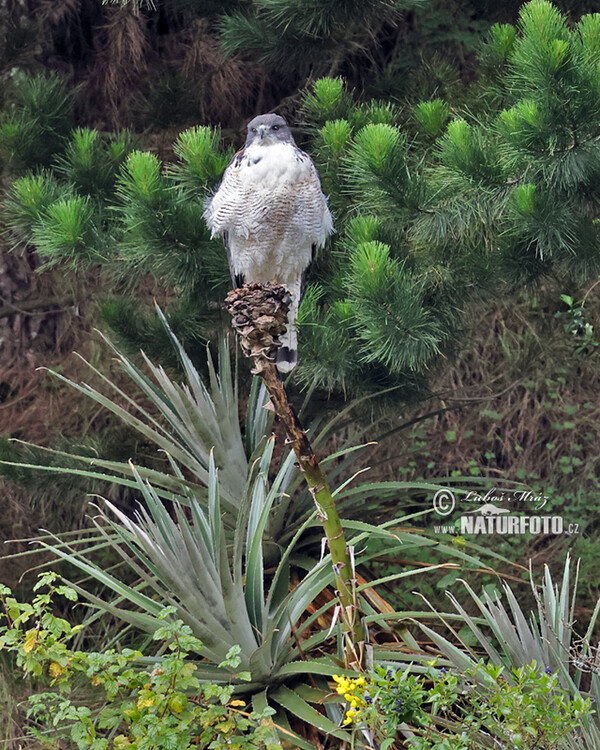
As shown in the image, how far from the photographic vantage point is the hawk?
2.92 m

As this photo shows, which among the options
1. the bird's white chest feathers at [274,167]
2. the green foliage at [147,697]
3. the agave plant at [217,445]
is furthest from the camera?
the bird's white chest feathers at [274,167]

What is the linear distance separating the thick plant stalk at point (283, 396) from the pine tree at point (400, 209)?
0.64m

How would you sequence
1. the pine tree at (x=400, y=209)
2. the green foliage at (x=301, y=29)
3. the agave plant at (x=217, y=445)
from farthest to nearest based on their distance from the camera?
the green foliage at (x=301, y=29) → the agave plant at (x=217, y=445) → the pine tree at (x=400, y=209)

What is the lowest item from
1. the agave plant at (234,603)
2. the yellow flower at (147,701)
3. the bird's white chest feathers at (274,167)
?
the agave plant at (234,603)

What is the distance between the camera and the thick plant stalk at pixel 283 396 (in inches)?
66.6

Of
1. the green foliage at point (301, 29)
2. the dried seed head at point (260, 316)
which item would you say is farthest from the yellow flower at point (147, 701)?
the green foliage at point (301, 29)

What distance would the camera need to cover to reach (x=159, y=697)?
190 centimetres

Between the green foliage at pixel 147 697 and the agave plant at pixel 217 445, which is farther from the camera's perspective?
the agave plant at pixel 217 445

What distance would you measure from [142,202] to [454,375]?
6.84 feet

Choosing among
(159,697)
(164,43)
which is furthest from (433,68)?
(159,697)

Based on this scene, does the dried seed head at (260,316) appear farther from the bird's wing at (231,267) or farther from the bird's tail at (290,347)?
the bird's wing at (231,267)

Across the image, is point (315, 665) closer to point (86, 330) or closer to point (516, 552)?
point (516, 552)

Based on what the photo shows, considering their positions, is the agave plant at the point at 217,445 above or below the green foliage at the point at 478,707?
below

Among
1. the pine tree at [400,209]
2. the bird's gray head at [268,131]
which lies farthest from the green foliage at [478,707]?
the bird's gray head at [268,131]
